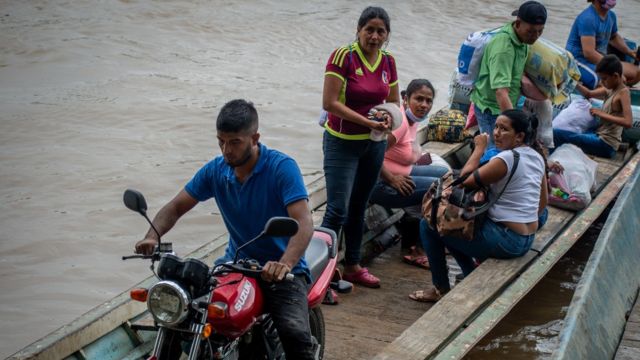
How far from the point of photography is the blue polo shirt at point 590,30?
31.3 ft

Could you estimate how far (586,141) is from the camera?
8.52 metres

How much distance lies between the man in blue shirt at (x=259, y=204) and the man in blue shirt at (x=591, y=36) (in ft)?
20.7

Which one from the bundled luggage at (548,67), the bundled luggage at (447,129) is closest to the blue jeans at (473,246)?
the bundled luggage at (548,67)

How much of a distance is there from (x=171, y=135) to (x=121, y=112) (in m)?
1.14

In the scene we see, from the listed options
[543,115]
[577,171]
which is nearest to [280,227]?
[543,115]

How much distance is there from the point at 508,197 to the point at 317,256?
1653 mm

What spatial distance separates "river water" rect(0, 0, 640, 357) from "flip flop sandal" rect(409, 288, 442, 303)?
3.23 m

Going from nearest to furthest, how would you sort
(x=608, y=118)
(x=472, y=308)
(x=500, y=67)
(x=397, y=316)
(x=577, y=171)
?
(x=472, y=308) → (x=397, y=316) → (x=500, y=67) → (x=577, y=171) → (x=608, y=118)

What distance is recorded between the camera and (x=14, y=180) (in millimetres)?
10398

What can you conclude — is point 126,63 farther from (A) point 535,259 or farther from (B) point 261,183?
(B) point 261,183

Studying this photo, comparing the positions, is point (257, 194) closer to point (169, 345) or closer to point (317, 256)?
point (317, 256)

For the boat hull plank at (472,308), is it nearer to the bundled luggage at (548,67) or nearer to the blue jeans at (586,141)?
the bundled luggage at (548,67)

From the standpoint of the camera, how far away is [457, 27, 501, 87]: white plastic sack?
651cm

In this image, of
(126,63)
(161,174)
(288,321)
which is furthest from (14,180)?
(288,321)
